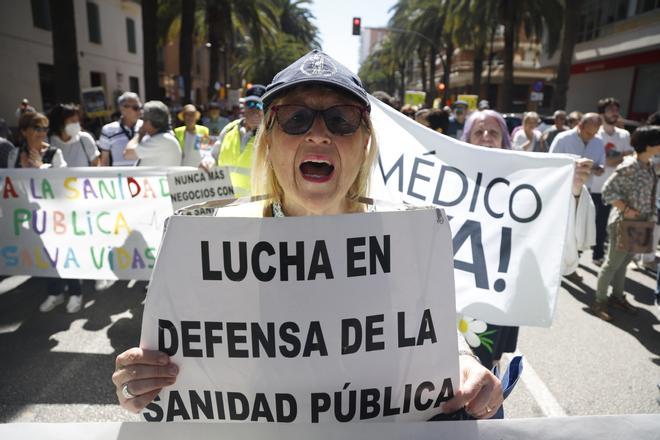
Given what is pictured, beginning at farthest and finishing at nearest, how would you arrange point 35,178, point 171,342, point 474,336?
point 35,178 < point 474,336 < point 171,342

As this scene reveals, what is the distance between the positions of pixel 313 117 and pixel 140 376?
0.83 metres

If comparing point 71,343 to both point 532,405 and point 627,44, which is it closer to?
point 532,405

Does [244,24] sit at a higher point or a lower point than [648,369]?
higher

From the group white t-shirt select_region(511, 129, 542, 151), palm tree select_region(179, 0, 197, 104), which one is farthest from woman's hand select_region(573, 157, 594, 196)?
palm tree select_region(179, 0, 197, 104)

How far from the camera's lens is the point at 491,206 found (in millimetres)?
2377

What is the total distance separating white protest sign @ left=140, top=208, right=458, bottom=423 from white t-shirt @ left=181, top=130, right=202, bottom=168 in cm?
482

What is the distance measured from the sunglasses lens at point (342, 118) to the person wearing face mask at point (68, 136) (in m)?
4.77

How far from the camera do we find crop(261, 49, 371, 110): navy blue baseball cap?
1275 mm

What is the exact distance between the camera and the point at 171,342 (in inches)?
45.3

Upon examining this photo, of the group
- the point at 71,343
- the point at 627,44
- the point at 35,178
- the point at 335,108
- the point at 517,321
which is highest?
the point at 627,44

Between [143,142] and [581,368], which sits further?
[143,142]

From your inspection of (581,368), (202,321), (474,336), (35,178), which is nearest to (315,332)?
(202,321)

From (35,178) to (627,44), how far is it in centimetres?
2721

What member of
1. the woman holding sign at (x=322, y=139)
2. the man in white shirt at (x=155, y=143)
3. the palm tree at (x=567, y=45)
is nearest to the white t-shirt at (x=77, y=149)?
the man in white shirt at (x=155, y=143)
